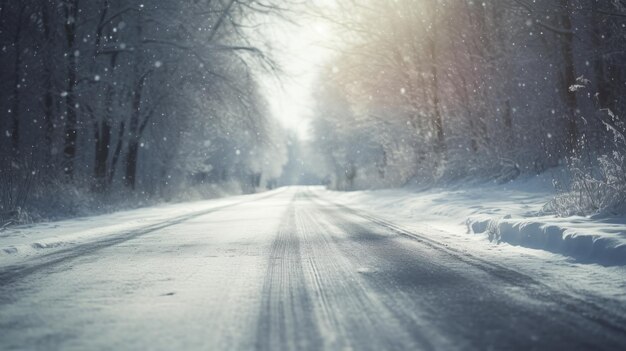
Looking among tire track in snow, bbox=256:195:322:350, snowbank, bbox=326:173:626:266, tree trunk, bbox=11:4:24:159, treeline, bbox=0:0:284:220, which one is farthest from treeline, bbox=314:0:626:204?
tree trunk, bbox=11:4:24:159

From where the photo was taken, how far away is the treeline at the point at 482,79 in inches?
488

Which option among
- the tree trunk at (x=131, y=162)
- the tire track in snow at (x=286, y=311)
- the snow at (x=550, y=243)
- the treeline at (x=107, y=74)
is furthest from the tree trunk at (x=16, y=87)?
the snow at (x=550, y=243)

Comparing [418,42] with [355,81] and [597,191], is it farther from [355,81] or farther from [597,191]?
[597,191]

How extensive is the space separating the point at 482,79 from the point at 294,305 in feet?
49.4

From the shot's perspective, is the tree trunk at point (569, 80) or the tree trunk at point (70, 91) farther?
the tree trunk at point (70, 91)

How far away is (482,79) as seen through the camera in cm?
1625

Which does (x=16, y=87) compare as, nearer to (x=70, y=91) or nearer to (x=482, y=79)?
(x=70, y=91)

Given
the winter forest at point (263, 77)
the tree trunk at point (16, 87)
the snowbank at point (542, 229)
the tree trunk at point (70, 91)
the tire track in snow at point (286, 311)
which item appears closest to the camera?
the tire track in snow at point (286, 311)

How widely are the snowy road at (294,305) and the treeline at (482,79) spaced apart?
680 centimetres

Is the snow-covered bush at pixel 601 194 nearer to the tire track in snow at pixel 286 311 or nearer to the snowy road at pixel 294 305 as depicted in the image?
the snowy road at pixel 294 305

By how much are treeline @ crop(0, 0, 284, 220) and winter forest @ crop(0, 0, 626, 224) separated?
2.2 inches

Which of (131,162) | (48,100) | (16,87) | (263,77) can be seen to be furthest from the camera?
(131,162)

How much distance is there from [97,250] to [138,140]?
52.6 feet

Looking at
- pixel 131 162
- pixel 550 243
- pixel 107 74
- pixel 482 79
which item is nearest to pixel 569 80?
pixel 482 79
